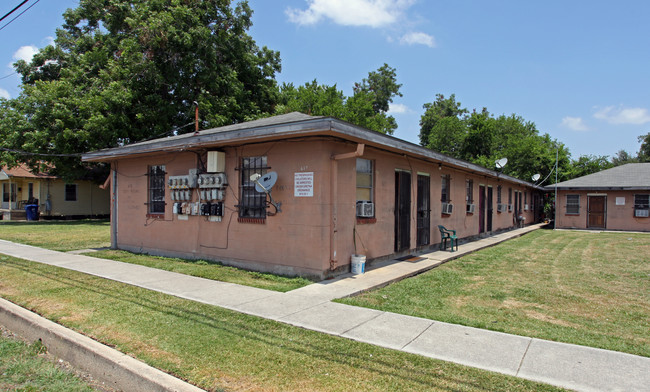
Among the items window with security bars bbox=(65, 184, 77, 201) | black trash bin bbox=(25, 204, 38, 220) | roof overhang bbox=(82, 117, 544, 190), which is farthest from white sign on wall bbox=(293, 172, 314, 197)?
window with security bars bbox=(65, 184, 77, 201)

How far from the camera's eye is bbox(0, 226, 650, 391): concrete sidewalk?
11.4 feet

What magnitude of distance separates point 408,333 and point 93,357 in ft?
11.2

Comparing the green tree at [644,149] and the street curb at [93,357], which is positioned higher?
the green tree at [644,149]

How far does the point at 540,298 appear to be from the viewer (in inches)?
250

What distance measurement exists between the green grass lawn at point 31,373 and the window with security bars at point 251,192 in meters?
4.39

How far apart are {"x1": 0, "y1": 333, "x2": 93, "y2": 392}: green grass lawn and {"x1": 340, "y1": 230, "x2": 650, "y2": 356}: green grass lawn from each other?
3.63 metres

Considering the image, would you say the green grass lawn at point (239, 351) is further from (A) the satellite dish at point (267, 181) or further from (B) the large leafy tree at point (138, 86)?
(B) the large leafy tree at point (138, 86)

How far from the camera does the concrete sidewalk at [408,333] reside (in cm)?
349

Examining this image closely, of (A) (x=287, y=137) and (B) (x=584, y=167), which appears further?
(B) (x=584, y=167)

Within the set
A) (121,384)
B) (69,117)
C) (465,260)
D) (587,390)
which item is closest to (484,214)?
(465,260)

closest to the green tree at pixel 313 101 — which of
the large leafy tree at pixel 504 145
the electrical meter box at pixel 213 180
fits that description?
the large leafy tree at pixel 504 145

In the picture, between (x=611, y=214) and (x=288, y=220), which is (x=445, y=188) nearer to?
(x=288, y=220)

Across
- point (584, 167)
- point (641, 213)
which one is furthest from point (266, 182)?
point (584, 167)

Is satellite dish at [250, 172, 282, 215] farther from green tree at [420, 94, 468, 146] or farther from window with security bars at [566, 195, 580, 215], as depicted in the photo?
green tree at [420, 94, 468, 146]
